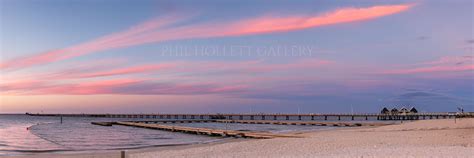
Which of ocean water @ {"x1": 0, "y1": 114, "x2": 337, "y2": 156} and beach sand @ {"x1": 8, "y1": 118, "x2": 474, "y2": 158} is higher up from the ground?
beach sand @ {"x1": 8, "y1": 118, "x2": 474, "y2": 158}

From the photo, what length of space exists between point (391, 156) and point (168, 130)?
124ft

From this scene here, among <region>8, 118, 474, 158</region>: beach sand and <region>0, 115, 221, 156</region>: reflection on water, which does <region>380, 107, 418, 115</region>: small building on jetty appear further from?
<region>8, 118, 474, 158</region>: beach sand

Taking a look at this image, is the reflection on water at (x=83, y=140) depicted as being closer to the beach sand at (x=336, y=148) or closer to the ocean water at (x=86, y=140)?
the ocean water at (x=86, y=140)

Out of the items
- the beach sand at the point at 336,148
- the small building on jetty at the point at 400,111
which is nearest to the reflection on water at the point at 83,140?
the beach sand at the point at 336,148

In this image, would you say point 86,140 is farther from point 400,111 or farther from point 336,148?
point 400,111

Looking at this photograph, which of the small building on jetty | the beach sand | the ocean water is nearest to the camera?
the beach sand

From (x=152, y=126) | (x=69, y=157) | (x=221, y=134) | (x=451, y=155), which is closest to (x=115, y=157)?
(x=69, y=157)

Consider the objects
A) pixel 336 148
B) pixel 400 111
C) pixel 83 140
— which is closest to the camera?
pixel 336 148

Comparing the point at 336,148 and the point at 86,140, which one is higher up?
the point at 336,148

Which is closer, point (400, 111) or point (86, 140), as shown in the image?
point (86, 140)

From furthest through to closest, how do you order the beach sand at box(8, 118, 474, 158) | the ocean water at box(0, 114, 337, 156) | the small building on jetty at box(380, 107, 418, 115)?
1. the small building on jetty at box(380, 107, 418, 115)
2. the ocean water at box(0, 114, 337, 156)
3. the beach sand at box(8, 118, 474, 158)

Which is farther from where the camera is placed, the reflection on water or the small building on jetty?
the small building on jetty

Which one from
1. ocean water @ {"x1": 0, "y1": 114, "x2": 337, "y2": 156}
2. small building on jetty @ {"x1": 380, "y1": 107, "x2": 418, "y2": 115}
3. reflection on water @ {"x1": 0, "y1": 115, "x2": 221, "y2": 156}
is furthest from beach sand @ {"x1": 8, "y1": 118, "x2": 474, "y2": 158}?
small building on jetty @ {"x1": 380, "y1": 107, "x2": 418, "y2": 115}

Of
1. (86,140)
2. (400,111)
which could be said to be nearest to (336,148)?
(86,140)
